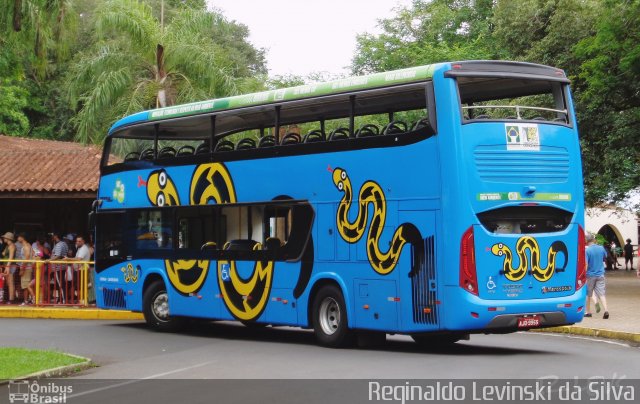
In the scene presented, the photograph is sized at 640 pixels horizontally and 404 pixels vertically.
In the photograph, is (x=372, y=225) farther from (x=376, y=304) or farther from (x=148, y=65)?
(x=148, y=65)

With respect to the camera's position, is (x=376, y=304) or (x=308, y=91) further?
(x=308, y=91)

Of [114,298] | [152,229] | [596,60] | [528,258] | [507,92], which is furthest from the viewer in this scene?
[596,60]

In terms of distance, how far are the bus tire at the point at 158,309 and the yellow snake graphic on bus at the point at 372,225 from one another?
5600mm

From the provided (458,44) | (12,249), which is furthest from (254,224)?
(458,44)

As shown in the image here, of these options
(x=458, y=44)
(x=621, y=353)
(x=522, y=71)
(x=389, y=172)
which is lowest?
(x=621, y=353)

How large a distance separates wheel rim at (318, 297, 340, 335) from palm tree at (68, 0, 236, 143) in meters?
15.2

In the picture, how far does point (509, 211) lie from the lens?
1591cm

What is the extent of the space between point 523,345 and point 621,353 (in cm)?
206

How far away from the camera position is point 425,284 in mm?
16031

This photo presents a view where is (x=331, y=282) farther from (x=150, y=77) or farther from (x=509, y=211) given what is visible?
(x=150, y=77)

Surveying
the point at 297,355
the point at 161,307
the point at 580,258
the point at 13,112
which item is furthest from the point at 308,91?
the point at 13,112

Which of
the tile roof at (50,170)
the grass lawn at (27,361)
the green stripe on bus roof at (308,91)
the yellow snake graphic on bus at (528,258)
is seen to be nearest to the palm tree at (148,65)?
the tile roof at (50,170)

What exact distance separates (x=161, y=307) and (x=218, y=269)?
234 centimetres

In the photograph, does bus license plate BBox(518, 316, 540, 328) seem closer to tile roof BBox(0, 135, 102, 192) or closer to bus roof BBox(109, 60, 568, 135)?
bus roof BBox(109, 60, 568, 135)
